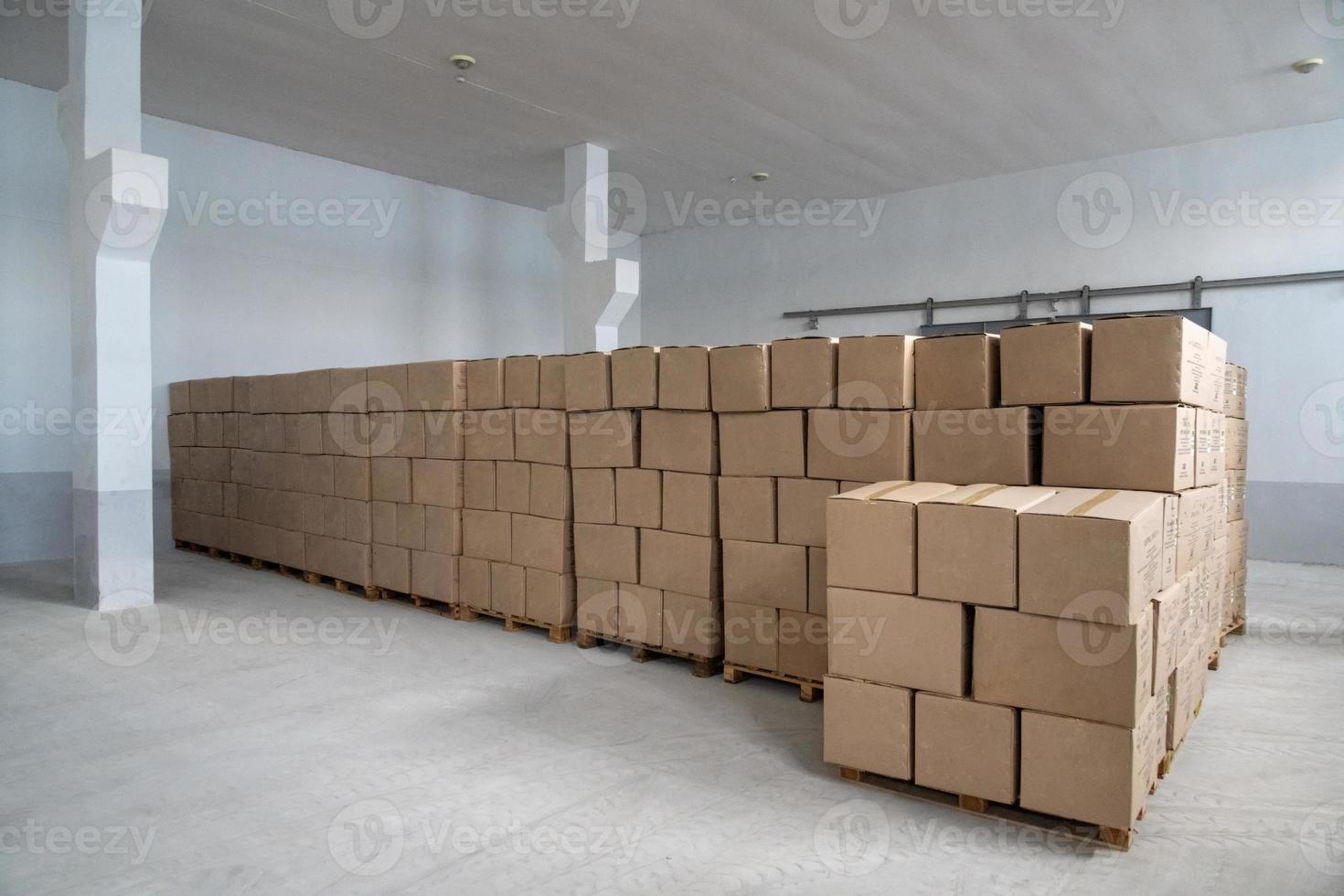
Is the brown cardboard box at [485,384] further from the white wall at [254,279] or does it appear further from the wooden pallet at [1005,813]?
the white wall at [254,279]

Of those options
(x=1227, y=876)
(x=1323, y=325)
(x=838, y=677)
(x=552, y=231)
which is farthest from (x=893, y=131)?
(x=1227, y=876)

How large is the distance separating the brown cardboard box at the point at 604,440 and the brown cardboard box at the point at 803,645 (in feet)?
4.38

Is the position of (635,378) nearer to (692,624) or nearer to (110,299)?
(692,624)

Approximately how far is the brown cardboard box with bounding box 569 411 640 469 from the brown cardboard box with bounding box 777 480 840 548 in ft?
3.41

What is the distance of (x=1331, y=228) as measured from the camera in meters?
8.16

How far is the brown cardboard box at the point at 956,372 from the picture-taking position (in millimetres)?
3686

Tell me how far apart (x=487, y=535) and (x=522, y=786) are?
2.68m

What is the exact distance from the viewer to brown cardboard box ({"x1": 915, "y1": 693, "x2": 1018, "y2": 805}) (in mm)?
2869

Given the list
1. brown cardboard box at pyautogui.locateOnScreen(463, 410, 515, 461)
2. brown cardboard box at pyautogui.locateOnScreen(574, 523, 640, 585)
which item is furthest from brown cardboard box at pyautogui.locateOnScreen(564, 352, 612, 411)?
brown cardboard box at pyautogui.locateOnScreen(574, 523, 640, 585)

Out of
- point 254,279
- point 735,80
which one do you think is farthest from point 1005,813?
point 254,279

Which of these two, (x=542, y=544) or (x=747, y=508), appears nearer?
(x=747, y=508)

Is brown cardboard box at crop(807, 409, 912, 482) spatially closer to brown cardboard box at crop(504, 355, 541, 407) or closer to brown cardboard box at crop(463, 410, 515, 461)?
brown cardboard box at crop(504, 355, 541, 407)

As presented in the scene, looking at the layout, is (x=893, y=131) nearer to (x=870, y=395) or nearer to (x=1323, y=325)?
(x=1323, y=325)

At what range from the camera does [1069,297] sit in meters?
9.62
